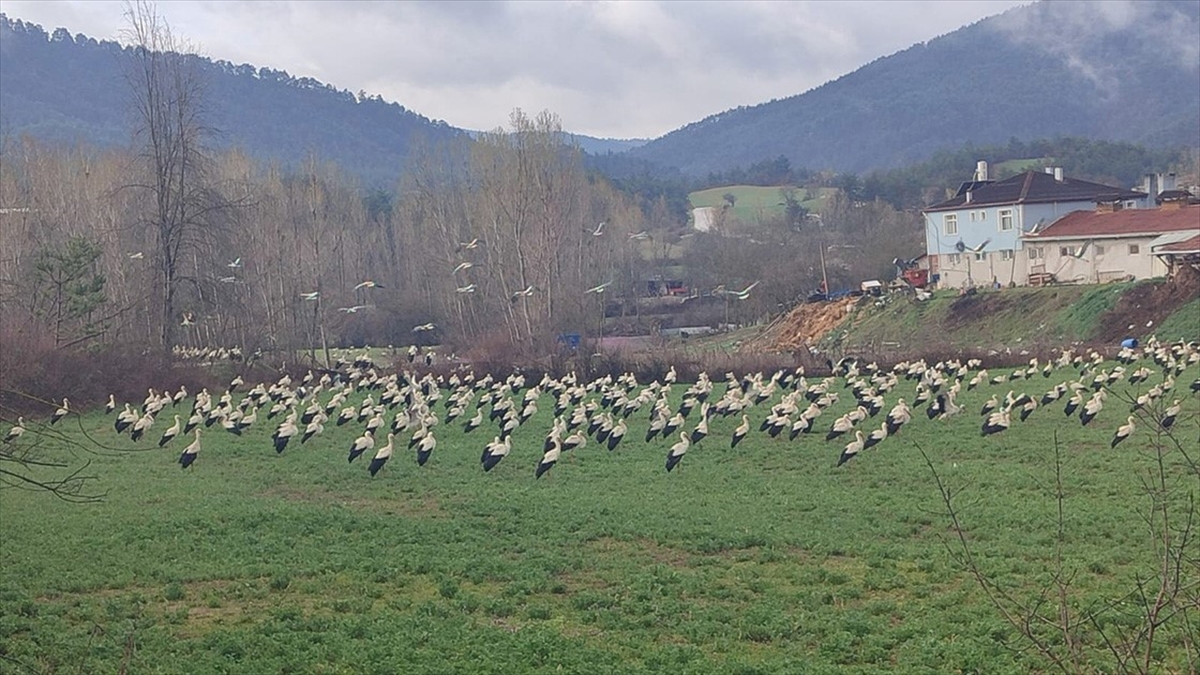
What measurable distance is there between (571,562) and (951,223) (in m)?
45.9

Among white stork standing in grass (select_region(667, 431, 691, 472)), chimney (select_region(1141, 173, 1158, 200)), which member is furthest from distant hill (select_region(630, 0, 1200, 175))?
white stork standing in grass (select_region(667, 431, 691, 472))

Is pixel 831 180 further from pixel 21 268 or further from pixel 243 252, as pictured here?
pixel 21 268

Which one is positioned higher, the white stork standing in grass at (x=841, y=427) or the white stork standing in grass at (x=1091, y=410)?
the white stork standing in grass at (x=841, y=427)

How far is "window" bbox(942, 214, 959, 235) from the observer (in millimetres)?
54531

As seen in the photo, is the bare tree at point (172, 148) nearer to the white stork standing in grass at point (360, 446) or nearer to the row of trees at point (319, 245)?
the row of trees at point (319, 245)

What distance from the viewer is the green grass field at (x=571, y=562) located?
909 centimetres

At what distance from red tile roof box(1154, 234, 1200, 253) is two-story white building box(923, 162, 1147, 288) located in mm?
8068

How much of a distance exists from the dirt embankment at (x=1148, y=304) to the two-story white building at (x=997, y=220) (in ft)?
30.4

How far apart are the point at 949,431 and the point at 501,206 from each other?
3186cm

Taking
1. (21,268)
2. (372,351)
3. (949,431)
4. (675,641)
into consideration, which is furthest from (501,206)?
(675,641)

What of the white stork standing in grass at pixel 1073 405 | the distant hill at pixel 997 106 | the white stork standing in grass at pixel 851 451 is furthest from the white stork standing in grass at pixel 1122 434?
the distant hill at pixel 997 106

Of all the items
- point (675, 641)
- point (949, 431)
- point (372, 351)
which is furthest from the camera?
point (372, 351)

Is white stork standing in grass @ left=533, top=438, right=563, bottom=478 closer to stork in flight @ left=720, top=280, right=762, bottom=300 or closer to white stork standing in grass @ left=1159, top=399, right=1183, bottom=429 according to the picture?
white stork standing in grass @ left=1159, top=399, right=1183, bottom=429

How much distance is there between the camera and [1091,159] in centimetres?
9494
